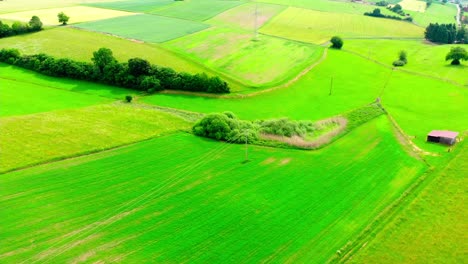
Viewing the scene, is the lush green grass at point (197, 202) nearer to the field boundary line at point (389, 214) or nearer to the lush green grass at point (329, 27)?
the field boundary line at point (389, 214)

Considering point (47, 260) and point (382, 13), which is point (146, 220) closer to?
point (47, 260)

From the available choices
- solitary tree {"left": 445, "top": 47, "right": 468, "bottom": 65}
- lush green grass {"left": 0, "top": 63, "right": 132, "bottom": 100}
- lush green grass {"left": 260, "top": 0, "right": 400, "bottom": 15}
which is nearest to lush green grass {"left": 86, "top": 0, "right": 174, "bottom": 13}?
lush green grass {"left": 260, "top": 0, "right": 400, "bottom": 15}

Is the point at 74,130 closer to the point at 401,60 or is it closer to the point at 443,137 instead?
the point at 443,137

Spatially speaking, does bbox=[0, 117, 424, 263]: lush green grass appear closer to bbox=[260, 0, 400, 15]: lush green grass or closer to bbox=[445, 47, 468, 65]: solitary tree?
bbox=[445, 47, 468, 65]: solitary tree

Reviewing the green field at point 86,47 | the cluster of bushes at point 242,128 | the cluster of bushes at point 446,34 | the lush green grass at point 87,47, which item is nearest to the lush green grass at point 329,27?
the cluster of bushes at point 446,34

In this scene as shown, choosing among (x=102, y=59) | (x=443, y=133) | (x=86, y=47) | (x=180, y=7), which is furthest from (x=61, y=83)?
(x=180, y=7)

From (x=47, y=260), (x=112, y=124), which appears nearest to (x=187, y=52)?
(x=112, y=124)
